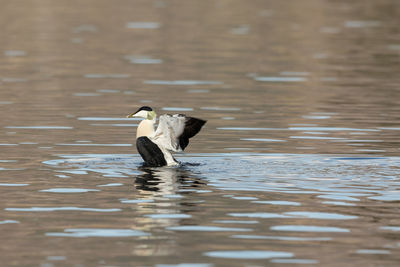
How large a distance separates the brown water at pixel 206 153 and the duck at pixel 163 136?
0.32 meters

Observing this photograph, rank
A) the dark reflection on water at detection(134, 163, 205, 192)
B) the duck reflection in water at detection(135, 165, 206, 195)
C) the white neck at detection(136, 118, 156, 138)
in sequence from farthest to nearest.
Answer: the white neck at detection(136, 118, 156, 138) → the dark reflection on water at detection(134, 163, 205, 192) → the duck reflection in water at detection(135, 165, 206, 195)

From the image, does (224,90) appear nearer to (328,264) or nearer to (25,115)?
(25,115)

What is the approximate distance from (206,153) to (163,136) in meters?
1.77

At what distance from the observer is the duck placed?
53.0 feet

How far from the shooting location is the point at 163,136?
16359mm

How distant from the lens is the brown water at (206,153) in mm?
11148

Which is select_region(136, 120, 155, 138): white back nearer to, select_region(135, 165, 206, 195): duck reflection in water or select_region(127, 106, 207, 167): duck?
select_region(127, 106, 207, 167): duck

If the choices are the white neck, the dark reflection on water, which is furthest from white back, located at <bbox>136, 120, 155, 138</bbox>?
the dark reflection on water

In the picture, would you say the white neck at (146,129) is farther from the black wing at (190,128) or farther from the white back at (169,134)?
the black wing at (190,128)

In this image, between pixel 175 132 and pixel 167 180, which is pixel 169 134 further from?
pixel 167 180

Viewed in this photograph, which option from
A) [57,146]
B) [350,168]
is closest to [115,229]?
[350,168]

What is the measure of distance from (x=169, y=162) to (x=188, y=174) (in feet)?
3.36

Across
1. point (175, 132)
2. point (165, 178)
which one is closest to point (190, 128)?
point (175, 132)

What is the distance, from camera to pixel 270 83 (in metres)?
29.7
